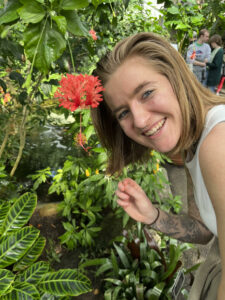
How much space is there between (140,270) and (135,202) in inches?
30.5

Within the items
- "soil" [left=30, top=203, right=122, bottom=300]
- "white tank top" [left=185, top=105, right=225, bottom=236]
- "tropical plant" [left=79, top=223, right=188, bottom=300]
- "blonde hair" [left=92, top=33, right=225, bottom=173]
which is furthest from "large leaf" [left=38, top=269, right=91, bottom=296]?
"blonde hair" [left=92, top=33, right=225, bottom=173]

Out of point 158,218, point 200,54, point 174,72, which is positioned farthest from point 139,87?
point 200,54

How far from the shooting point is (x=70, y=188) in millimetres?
2199

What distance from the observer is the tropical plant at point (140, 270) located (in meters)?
1.49

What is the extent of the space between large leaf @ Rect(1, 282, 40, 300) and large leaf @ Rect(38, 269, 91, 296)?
10 cm

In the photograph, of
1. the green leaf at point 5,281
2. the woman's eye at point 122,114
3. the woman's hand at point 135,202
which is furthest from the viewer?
the green leaf at point 5,281

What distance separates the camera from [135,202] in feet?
3.52

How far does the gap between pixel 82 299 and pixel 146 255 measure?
0.50 metres

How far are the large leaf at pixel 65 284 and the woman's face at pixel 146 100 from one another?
0.90 metres

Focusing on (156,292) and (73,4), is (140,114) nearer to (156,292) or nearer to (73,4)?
(73,4)

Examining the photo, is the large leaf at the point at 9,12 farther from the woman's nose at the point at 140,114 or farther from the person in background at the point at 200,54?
the person in background at the point at 200,54

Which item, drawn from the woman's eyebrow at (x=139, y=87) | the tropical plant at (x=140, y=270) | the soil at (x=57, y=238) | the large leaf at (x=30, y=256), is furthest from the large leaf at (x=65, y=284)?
the woman's eyebrow at (x=139, y=87)

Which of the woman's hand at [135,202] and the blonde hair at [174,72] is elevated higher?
the blonde hair at [174,72]

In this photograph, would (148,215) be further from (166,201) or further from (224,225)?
(166,201)
